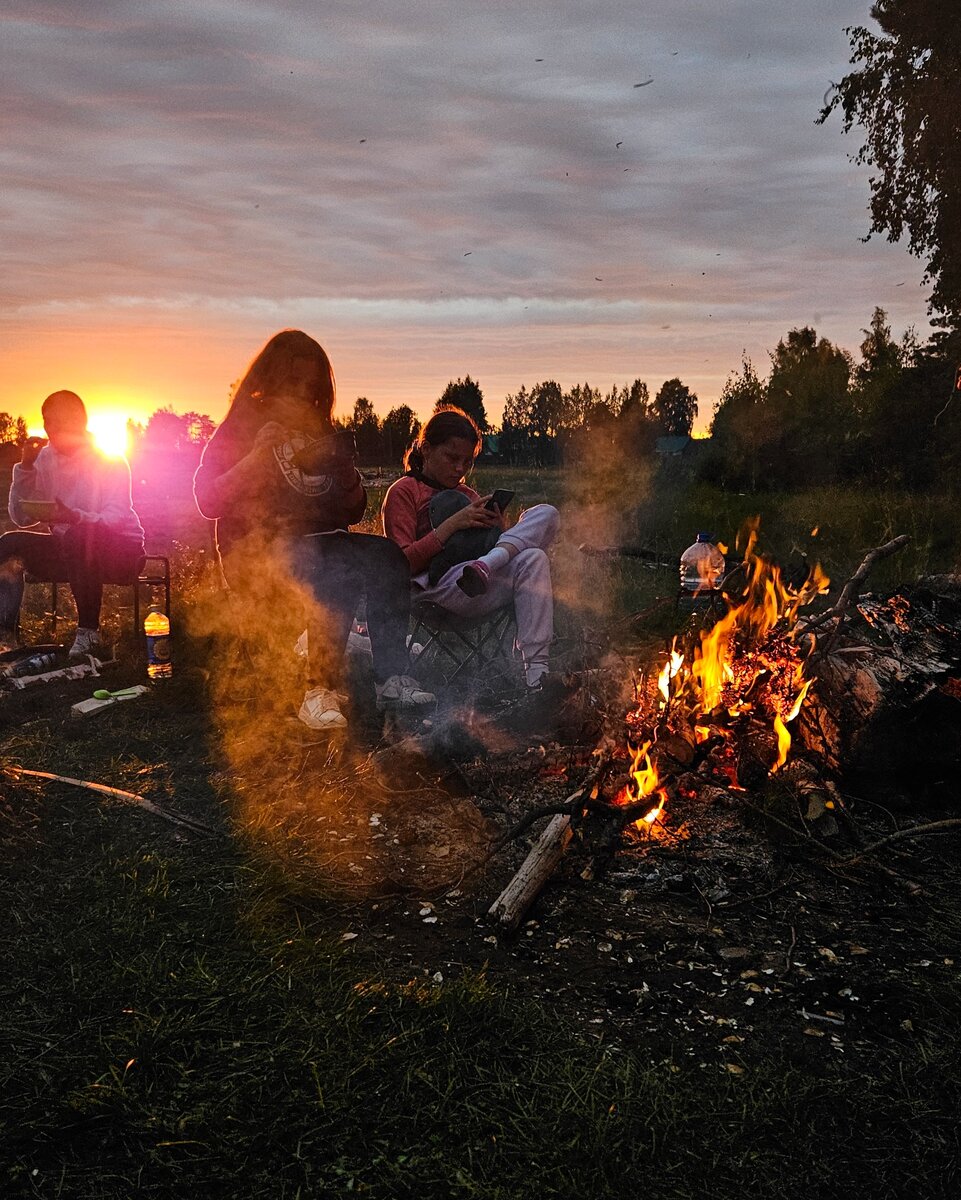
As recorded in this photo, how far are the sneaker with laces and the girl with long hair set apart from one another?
364 mm

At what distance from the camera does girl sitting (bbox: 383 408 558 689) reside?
5.25 meters

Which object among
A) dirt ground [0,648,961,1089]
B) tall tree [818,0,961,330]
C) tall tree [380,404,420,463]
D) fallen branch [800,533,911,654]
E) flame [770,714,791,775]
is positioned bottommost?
dirt ground [0,648,961,1089]

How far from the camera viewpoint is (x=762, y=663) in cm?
409

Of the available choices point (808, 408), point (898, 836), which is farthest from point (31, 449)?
point (808, 408)

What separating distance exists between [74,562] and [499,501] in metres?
3.81

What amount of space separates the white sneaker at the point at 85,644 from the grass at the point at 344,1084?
3.92 m

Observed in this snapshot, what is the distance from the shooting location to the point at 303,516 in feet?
16.8

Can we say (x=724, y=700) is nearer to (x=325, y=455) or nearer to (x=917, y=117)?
(x=325, y=455)

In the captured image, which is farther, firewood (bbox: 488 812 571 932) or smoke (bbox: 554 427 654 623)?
smoke (bbox: 554 427 654 623)

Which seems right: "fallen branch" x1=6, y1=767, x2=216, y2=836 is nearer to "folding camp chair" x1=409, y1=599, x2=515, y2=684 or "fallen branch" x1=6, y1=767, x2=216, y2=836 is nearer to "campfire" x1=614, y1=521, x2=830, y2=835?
"campfire" x1=614, y1=521, x2=830, y2=835

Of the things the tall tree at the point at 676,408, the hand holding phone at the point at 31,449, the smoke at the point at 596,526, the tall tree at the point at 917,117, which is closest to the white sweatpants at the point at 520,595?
the smoke at the point at 596,526

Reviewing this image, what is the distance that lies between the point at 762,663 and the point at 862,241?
18.2m

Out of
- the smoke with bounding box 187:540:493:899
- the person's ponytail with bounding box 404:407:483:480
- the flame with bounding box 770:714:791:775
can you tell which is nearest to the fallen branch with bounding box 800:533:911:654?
the flame with bounding box 770:714:791:775

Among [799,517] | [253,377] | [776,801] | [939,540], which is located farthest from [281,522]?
[799,517]
